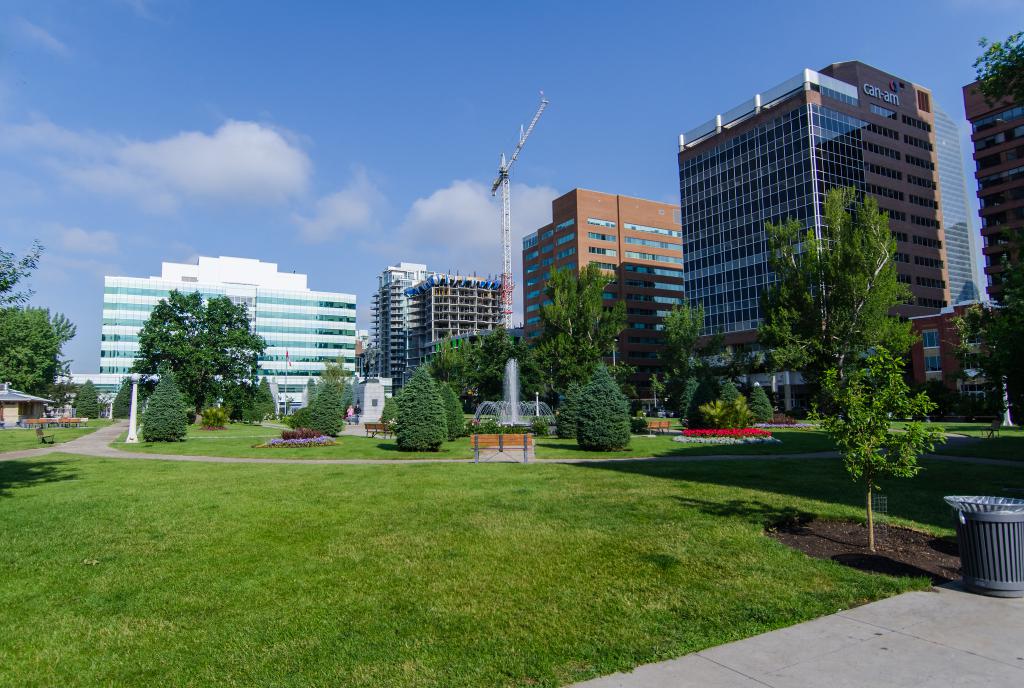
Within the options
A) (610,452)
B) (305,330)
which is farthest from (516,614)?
(305,330)

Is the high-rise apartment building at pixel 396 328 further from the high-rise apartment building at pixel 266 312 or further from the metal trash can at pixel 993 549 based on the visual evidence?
the metal trash can at pixel 993 549

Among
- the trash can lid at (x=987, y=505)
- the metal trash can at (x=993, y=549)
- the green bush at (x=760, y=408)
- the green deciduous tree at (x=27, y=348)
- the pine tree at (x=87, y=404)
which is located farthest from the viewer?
the pine tree at (x=87, y=404)

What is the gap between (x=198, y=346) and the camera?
52.6 metres

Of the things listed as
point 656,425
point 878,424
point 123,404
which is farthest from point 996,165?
point 123,404

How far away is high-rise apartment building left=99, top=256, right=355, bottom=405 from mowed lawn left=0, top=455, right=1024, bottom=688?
105m

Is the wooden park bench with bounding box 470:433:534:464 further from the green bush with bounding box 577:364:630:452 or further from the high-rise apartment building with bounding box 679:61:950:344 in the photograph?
the high-rise apartment building with bounding box 679:61:950:344

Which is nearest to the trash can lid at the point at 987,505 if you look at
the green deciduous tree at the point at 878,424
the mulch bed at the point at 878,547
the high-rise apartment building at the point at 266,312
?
the mulch bed at the point at 878,547

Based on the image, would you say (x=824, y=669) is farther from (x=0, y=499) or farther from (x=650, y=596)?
(x=0, y=499)

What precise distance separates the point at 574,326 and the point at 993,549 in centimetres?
4284

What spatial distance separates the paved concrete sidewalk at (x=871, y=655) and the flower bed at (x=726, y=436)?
22393 millimetres

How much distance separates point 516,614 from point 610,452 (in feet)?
60.0

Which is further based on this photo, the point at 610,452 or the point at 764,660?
the point at 610,452

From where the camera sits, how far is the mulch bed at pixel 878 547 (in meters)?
7.27

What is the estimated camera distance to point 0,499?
12977 millimetres
